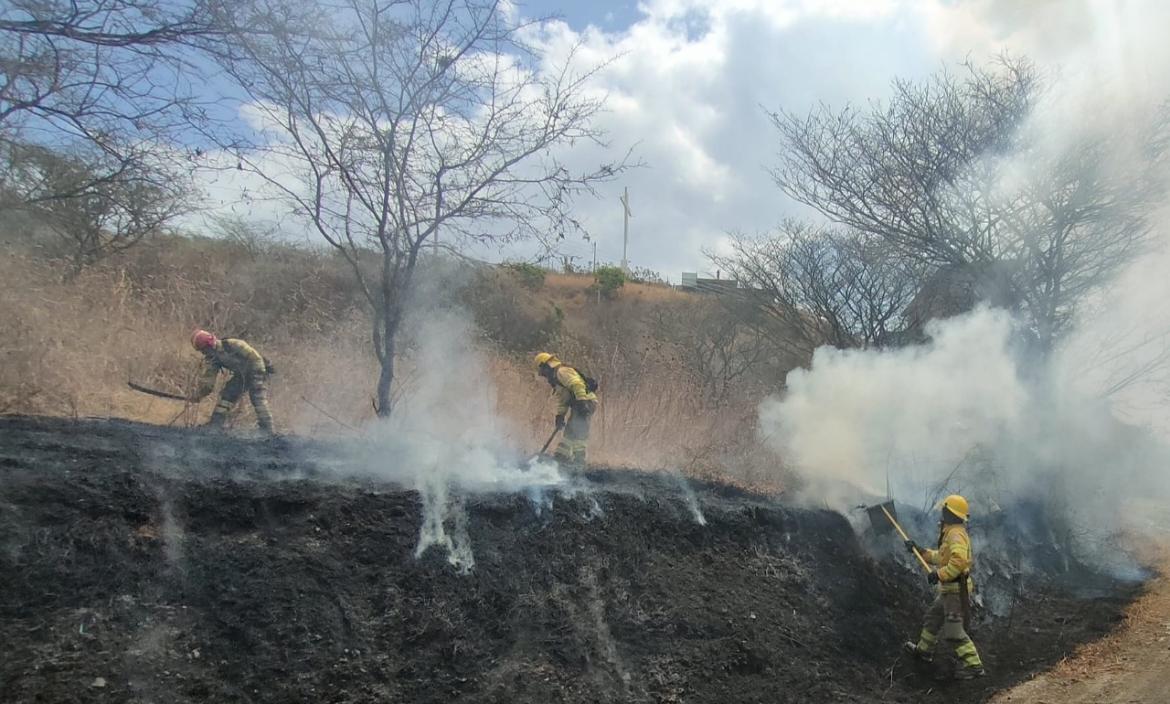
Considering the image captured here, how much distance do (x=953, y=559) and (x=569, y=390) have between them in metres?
4.64

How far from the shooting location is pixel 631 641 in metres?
5.01

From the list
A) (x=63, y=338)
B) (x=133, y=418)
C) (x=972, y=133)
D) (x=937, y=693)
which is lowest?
(x=937, y=693)

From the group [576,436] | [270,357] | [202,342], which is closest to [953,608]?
[576,436]

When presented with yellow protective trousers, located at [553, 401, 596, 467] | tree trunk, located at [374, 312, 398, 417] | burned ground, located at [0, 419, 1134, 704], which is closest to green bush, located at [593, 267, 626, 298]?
yellow protective trousers, located at [553, 401, 596, 467]

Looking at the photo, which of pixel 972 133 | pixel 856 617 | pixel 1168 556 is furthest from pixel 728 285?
pixel 856 617

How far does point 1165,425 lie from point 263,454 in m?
13.9

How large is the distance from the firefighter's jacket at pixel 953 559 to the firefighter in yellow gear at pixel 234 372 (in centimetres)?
708

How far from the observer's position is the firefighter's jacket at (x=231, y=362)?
8.57 meters

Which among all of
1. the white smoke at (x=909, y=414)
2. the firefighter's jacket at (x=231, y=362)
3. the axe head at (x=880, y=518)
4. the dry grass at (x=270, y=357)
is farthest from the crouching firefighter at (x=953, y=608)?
the firefighter's jacket at (x=231, y=362)

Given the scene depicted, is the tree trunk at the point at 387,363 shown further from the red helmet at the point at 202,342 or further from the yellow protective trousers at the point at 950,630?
the yellow protective trousers at the point at 950,630

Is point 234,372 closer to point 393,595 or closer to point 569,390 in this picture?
point 569,390

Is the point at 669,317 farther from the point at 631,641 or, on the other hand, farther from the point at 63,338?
the point at 631,641

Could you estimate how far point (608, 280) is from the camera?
93.5ft

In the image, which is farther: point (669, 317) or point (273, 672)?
point (669, 317)
